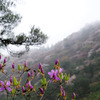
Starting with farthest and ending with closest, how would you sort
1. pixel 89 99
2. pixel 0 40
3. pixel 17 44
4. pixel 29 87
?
1. pixel 89 99
2. pixel 17 44
3. pixel 0 40
4. pixel 29 87

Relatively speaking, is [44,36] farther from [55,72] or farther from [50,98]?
[55,72]

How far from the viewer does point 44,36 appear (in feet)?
21.5

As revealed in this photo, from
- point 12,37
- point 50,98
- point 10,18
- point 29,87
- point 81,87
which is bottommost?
point 50,98

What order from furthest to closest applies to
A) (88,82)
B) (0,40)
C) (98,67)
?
1. (98,67)
2. (88,82)
3. (0,40)

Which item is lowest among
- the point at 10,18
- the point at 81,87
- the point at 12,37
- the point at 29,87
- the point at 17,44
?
the point at 81,87

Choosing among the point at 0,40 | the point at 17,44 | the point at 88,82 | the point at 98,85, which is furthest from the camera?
the point at 88,82

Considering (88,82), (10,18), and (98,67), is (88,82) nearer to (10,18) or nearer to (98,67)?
(98,67)

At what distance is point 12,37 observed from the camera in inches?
243

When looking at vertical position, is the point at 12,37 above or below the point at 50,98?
above

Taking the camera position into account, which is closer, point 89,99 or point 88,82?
point 89,99

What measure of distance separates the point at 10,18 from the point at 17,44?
129 centimetres

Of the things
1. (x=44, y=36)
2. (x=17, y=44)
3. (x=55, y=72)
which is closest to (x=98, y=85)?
(x=44, y=36)

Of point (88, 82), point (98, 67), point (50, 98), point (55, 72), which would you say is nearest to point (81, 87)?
point (88, 82)

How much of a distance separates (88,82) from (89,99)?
2038mm
